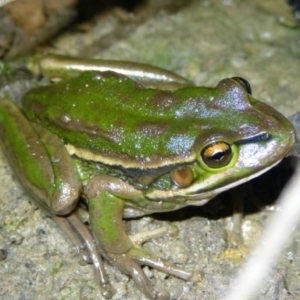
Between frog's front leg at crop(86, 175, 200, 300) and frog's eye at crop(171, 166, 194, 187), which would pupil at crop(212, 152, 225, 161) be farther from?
frog's front leg at crop(86, 175, 200, 300)

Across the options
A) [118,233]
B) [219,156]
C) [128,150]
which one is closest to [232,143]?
[219,156]

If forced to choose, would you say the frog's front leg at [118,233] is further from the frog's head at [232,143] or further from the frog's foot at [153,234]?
the frog's head at [232,143]

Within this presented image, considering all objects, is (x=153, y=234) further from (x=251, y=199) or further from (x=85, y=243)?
(x=251, y=199)

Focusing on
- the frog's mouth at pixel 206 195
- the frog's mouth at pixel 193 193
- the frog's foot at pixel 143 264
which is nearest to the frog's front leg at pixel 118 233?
the frog's foot at pixel 143 264

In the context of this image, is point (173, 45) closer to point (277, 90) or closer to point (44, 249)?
point (277, 90)

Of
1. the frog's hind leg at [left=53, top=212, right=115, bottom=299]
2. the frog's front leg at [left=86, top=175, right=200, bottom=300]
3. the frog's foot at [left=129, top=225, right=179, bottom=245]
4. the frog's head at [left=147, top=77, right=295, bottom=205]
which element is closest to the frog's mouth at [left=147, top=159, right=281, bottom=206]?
the frog's head at [left=147, top=77, right=295, bottom=205]

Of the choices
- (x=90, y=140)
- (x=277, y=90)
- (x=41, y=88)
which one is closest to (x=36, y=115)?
(x=41, y=88)
